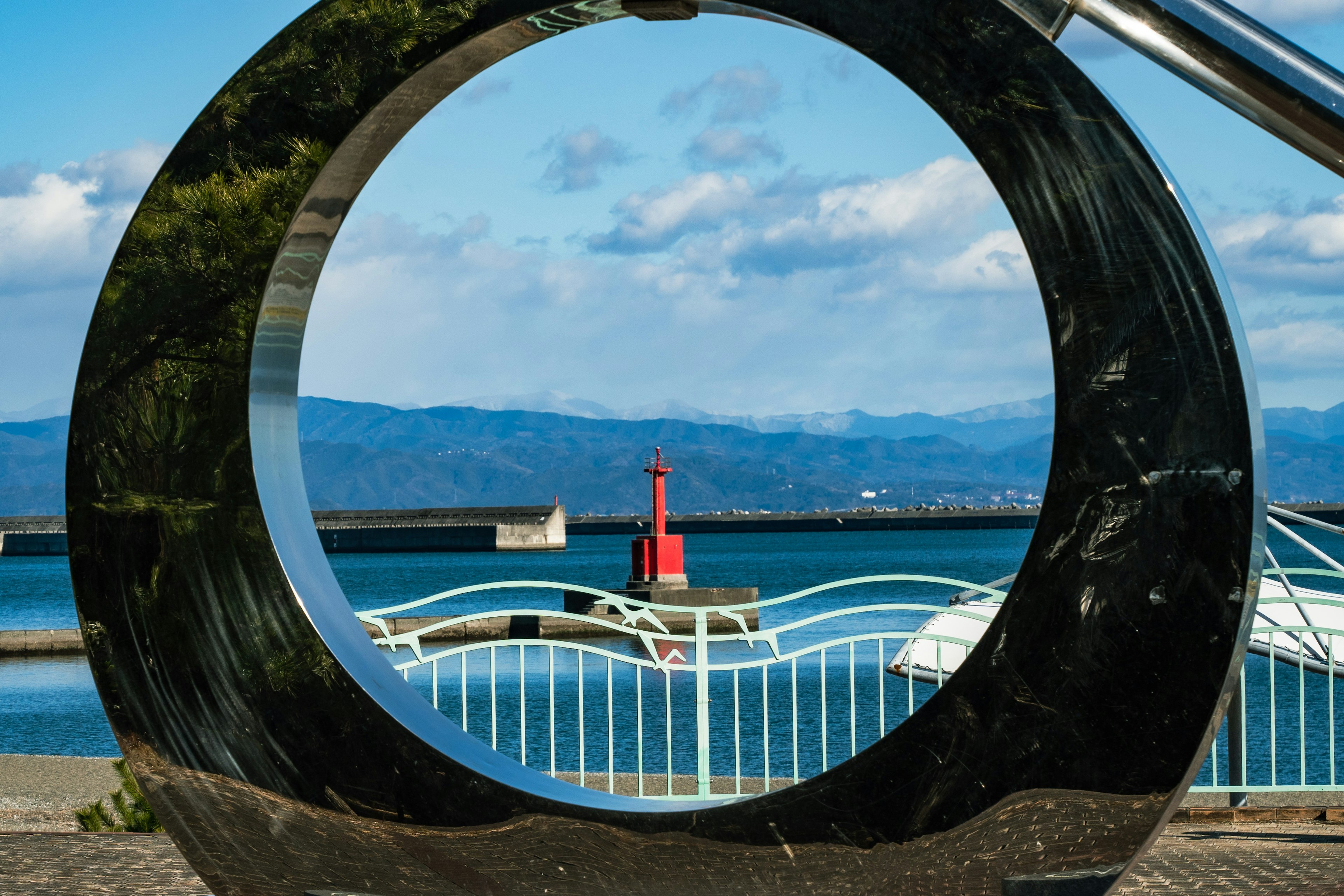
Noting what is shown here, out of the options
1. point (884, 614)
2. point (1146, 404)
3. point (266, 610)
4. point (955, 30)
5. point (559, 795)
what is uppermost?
point (955, 30)

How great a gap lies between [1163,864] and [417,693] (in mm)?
2909

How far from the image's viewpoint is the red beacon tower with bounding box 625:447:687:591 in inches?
1187

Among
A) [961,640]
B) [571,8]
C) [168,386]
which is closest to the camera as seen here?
[571,8]

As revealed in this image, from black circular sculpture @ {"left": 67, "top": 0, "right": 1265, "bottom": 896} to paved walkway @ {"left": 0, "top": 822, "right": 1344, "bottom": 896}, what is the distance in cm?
128

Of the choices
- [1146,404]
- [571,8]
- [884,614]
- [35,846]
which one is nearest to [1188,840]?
[1146,404]

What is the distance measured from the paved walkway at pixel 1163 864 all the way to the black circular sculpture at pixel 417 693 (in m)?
1.28

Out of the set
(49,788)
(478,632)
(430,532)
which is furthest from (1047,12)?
(430,532)

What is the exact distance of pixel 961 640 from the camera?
527cm

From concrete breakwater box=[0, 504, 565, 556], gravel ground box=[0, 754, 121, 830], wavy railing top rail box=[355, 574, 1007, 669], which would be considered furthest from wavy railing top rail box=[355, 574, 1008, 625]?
concrete breakwater box=[0, 504, 565, 556]

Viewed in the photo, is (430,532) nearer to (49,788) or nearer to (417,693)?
(49,788)

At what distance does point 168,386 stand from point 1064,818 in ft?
7.84

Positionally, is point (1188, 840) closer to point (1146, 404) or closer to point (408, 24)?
point (1146, 404)

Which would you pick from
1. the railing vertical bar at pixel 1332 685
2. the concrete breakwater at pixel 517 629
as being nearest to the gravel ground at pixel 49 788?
the railing vertical bar at pixel 1332 685

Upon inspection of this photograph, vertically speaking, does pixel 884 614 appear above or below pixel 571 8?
below
